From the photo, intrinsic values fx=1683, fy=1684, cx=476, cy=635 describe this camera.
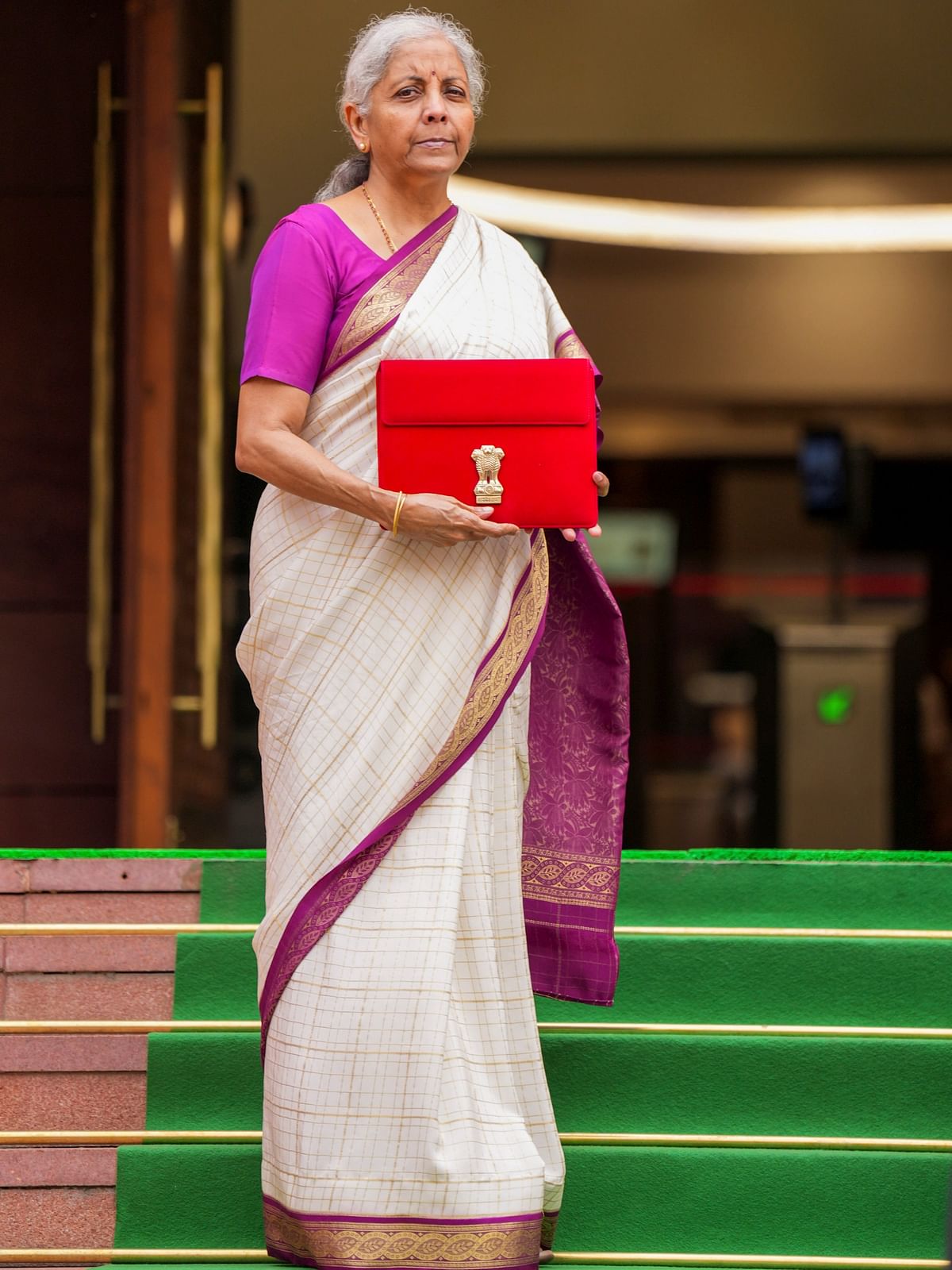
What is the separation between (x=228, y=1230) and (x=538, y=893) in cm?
74

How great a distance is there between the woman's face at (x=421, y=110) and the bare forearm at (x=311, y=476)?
45 cm

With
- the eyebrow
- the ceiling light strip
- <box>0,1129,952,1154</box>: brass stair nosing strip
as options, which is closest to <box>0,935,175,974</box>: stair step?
<box>0,1129,952,1154</box>: brass stair nosing strip

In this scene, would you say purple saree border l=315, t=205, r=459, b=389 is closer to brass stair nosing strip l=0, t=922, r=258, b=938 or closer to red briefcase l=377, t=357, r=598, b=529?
red briefcase l=377, t=357, r=598, b=529

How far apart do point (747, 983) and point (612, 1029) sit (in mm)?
315

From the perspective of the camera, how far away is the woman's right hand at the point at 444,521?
7.53 feet

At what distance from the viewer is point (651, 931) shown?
3.26 meters

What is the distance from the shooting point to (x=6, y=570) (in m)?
5.29

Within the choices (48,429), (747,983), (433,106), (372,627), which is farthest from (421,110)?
(48,429)

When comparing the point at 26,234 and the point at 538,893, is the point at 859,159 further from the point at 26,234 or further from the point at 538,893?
the point at 538,893

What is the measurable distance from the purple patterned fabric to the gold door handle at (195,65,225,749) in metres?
2.26

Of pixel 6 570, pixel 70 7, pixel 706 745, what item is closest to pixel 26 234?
pixel 70 7

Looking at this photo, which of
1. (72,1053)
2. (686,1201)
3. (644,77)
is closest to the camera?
(686,1201)

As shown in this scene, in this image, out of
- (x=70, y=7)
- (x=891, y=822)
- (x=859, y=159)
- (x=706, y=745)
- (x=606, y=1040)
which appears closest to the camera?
(x=606, y=1040)

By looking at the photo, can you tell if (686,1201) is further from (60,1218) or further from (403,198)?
(403,198)
